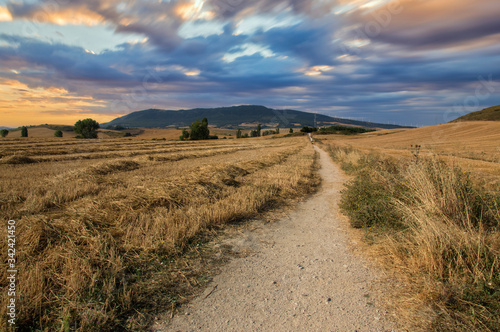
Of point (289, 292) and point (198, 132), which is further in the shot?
point (198, 132)

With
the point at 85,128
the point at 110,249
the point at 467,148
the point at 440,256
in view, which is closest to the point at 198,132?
the point at 85,128

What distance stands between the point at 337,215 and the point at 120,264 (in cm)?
576

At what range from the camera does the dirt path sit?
9.70ft

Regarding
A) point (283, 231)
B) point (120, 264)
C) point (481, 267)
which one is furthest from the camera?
point (283, 231)

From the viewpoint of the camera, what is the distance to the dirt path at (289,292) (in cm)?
296

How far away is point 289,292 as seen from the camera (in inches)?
140

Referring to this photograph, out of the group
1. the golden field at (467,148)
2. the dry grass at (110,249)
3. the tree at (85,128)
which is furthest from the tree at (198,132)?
the dry grass at (110,249)

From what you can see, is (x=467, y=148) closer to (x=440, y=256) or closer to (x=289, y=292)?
(x=440, y=256)

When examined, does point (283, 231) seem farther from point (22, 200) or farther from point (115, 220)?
point (22, 200)

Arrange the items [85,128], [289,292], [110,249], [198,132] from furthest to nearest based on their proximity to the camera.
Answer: [198,132] < [85,128] < [110,249] < [289,292]

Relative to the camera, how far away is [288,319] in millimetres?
3021

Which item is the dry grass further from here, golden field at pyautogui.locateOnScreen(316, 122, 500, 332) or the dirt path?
golden field at pyautogui.locateOnScreen(316, 122, 500, 332)

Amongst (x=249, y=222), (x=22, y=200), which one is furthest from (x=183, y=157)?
(x=249, y=222)

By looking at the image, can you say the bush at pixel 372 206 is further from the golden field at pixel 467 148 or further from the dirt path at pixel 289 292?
the golden field at pixel 467 148
